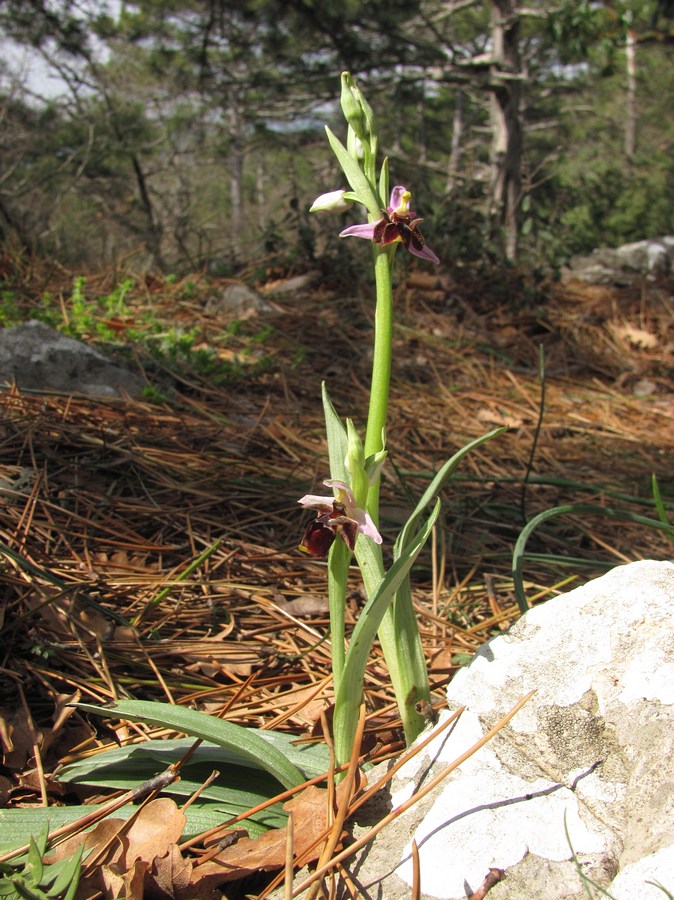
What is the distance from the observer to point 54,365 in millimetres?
3062

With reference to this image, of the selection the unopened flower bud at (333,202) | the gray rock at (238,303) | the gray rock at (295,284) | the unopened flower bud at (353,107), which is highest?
the unopened flower bud at (353,107)

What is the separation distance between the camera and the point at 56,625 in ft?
5.63

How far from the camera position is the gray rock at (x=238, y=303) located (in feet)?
15.4

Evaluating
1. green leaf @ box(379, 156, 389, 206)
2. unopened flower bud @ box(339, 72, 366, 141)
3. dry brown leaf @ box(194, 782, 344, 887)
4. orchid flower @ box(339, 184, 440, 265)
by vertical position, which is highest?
unopened flower bud @ box(339, 72, 366, 141)

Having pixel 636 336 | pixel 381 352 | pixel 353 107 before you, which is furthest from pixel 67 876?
pixel 636 336

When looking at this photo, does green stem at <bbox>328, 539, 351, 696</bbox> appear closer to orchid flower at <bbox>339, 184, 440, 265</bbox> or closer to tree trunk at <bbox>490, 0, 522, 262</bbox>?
orchid flower at <bbox>339, 184, 440, 265</bbox>

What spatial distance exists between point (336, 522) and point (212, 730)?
0.41 metres

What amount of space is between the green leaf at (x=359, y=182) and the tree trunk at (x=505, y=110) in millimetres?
5609

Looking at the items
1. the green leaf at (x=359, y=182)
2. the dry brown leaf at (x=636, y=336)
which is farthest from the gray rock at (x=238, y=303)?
the green leaf at (x=359, y=182)

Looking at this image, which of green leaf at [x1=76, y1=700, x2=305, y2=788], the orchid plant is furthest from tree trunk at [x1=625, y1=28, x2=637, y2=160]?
green leaf at [x1=76, y1=700, x2=305, y2=788]

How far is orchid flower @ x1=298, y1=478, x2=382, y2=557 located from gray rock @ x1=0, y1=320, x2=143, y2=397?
202cm

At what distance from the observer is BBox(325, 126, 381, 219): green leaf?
1.30 m

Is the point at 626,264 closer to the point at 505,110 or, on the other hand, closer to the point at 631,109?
the point at 505,110

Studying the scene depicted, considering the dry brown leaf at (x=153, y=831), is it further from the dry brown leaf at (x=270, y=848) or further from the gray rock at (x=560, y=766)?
the gray rock at (x=560, y=766)
